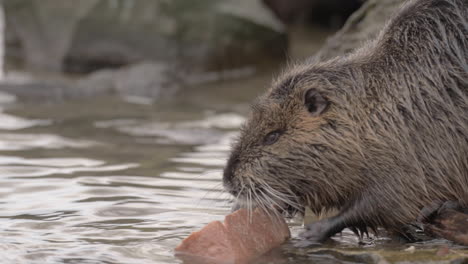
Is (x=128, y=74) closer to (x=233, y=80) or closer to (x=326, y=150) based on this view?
(x=233, y=80)

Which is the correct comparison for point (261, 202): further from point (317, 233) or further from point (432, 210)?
point (432, 210)

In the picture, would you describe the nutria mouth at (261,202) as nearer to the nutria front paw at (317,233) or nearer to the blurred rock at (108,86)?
the nutria front paw at (317,233)

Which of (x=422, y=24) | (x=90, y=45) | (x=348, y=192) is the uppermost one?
(x=90, y=45)

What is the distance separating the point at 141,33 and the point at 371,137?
25.4ft

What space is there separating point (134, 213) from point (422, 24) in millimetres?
1907

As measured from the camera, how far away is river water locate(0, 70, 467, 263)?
3.90 metres

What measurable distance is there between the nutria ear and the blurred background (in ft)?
2.32

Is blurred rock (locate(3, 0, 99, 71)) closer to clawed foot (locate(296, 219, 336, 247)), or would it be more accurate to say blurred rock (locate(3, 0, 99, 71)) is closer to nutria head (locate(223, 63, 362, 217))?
nutria head (locate(223, 63, 362, 217))

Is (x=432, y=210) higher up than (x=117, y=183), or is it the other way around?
(x=117, y=183)

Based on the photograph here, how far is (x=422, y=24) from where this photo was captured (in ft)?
14.4

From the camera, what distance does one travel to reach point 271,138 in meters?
4.27

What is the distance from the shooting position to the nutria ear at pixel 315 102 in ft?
13.8

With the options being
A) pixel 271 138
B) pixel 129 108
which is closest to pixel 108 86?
pixel 129 108

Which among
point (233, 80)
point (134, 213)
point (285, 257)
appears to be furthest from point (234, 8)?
point (285, 257)
